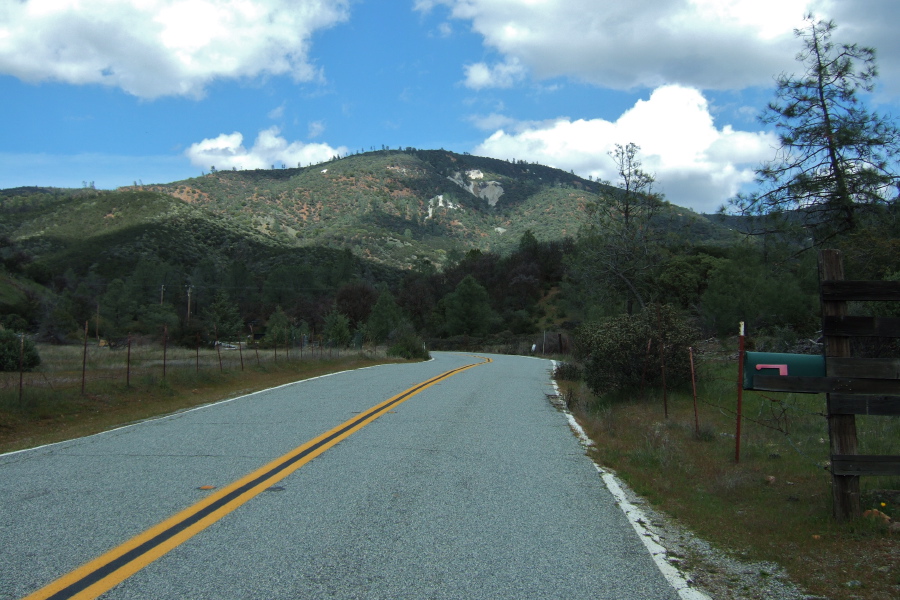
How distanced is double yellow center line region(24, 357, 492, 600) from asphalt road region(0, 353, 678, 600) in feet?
0.24

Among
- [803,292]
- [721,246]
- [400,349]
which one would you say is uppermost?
[721,246]

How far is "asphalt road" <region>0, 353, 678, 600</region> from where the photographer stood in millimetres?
4035

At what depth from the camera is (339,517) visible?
210 inches

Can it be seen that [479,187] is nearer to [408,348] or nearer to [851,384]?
[408,348]

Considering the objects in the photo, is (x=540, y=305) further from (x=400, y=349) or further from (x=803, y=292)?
(x=803, y=292)

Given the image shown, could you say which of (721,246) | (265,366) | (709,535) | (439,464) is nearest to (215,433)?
(439,464)

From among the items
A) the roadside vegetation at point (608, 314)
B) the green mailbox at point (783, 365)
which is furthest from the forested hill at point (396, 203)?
the green mailbox at point (783, 365)

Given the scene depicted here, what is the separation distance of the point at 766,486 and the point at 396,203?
132 metres

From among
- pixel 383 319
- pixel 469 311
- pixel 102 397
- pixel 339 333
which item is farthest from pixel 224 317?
pixel 102 397

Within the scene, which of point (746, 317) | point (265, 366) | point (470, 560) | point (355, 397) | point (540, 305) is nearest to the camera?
point (470, 560)

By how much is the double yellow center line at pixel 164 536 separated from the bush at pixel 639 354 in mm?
9470

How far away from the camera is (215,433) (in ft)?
30.9

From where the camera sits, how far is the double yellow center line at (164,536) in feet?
12.5

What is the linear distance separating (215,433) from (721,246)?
177 feet
